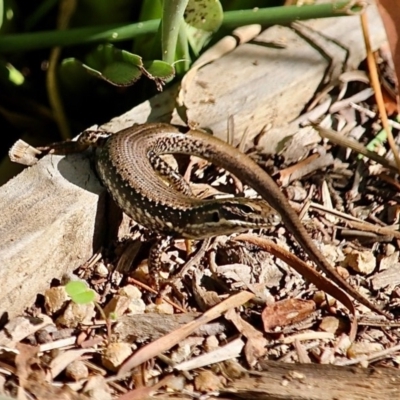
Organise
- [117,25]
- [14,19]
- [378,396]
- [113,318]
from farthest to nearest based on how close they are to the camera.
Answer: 1. [14,19]
2. [117,25]
3. [113,318]
4. [378,396]

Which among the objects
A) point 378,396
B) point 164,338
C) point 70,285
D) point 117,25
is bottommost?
point 378,396

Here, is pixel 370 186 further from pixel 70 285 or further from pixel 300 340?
pixel 70 285

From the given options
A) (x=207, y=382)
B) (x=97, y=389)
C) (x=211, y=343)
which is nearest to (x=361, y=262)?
(x=211, y=343)

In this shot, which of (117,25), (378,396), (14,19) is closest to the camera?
(378,396)

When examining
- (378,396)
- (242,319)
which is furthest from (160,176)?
(378,396)

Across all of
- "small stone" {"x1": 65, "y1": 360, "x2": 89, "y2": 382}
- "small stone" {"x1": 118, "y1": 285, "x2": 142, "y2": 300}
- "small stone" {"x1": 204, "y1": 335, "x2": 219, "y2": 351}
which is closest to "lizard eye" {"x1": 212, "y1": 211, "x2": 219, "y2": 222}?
"small stone" {"x1": 118, "y1": 285, "x2": 142, "y2": 300}

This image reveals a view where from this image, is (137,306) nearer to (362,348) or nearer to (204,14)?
(362,348)
